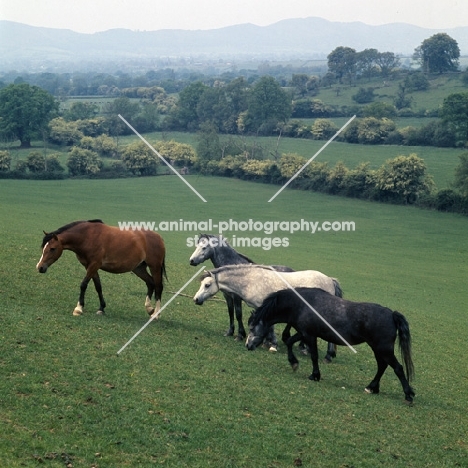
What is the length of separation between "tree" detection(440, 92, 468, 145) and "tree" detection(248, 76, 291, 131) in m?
26.9

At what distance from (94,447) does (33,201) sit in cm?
4350

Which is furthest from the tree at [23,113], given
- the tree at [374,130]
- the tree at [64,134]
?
the tree at [374,130]

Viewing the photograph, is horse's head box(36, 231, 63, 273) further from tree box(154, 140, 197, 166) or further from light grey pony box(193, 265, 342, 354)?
tree box(154, 140, 197, 166)

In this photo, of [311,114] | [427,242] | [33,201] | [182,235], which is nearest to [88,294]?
[182,235]

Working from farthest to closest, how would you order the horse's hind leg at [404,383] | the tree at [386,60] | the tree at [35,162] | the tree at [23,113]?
the tree at [386,60] < the tree at [23,113] < the tree at [35,162] < the horse's hind leg at [404,383]

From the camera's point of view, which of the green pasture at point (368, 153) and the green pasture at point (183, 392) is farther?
the green pasture at point (368, 153)

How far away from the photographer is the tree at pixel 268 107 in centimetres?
9819

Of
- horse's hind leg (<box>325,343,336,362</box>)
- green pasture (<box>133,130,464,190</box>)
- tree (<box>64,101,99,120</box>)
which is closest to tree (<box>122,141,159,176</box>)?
green pasture (<box>133,130,464,190</box>)

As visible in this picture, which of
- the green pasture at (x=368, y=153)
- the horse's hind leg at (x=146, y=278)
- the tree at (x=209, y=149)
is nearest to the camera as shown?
the horse's hind leg at (x=146, y=278)

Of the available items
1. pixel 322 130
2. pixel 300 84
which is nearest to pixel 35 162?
pixel 322 130

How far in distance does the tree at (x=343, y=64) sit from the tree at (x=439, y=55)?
13198 mm

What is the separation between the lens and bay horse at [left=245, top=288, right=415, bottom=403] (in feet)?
39.5

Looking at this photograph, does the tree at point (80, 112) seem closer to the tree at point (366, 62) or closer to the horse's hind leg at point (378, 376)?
the tree at point (366, 62)

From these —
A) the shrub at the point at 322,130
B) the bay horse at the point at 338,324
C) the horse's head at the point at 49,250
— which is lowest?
the shrub at the point at 322,130
